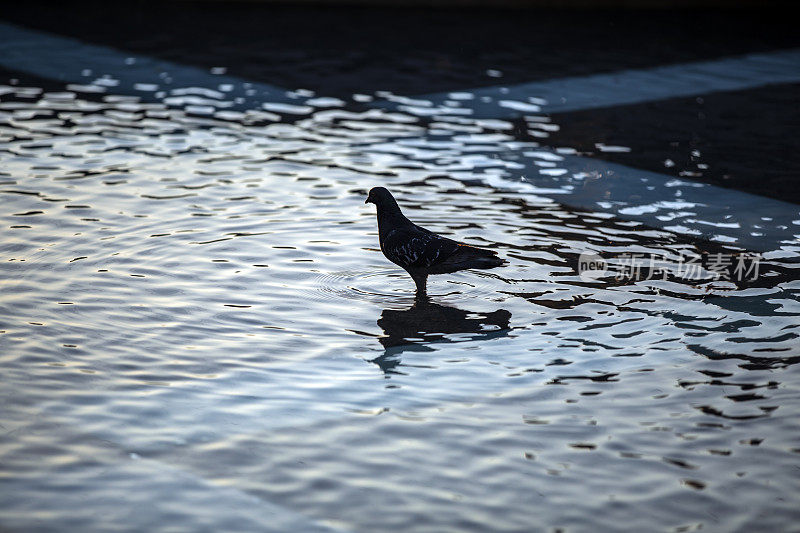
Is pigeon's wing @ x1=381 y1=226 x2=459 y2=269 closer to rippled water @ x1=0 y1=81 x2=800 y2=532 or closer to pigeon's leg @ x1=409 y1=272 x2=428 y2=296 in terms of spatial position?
pigeon's leg @ x1=409 y1=272 x2=428 y2=296

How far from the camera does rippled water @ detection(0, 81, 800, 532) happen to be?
18.4 feet

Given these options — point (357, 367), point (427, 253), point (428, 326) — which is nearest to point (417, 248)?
point (427, 253)

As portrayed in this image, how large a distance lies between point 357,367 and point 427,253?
1.40m

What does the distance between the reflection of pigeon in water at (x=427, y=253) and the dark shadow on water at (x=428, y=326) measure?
31cm

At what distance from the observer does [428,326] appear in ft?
26.1

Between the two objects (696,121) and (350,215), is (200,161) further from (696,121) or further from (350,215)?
(696,121)

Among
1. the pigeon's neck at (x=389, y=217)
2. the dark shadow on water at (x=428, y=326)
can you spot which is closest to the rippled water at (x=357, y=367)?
the dark shadow on water at (x=428, y=326)

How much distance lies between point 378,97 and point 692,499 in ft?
34.2

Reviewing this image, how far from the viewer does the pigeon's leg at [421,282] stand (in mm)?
8475

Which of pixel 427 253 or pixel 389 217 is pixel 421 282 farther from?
pixel 389 217

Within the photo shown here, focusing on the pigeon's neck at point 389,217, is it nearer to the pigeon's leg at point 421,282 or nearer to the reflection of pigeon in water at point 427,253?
the reflection of pigeon in water at point 427,253

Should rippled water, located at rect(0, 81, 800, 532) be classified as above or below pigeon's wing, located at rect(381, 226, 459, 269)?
below

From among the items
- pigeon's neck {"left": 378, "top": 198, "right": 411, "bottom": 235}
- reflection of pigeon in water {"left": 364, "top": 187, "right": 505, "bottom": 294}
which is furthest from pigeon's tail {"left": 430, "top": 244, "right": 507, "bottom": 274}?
pigeon's neck {"left": 378, "top": 198, "right": 411, "bottom": 235}

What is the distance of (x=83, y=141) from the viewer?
12688mm
